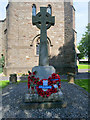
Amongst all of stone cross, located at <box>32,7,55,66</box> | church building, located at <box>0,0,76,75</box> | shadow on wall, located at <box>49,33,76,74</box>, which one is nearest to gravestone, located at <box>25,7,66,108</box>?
stone cross, located at <box>32,7,55,66</box>

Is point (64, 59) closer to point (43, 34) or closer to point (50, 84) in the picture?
point (43, 34)

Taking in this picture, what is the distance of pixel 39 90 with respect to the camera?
4.15 metres

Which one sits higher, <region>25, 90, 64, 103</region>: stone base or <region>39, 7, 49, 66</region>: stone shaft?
<region>39, 7, 49, 66</region>: stone shaft

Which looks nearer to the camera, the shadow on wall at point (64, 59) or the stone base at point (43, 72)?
the stone base at point (43, 72)

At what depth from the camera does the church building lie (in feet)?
42.0

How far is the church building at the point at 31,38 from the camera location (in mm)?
12805

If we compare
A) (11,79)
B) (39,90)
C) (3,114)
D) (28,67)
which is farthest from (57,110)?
(28,67)

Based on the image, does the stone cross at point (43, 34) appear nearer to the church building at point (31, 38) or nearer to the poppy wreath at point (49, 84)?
the poppy wreath at point (49, 84)

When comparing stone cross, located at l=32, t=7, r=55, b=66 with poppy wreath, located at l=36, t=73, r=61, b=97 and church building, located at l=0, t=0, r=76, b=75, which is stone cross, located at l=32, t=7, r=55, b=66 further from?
church building, located at l=0, t=0, r=76, b=75

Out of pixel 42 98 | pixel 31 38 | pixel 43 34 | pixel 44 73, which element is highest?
pixel 31 38

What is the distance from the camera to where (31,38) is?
13047 mm

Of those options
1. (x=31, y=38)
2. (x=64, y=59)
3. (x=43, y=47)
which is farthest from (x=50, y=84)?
(x=31, y=38)

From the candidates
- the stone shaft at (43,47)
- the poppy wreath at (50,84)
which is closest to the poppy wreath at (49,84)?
the poppy wreath at (50,84)

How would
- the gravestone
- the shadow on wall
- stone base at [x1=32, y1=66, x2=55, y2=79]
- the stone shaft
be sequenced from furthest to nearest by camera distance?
1. the shadow on wall
2. the stone shaft
3. stone base at [x1=32, y1=66, x2=55, y2=79]
4. the gravestone
